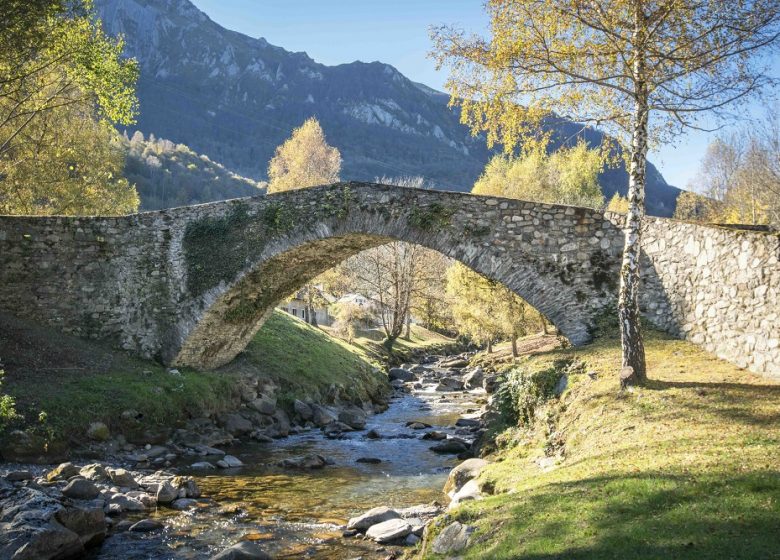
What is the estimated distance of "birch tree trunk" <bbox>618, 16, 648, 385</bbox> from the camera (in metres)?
9.91

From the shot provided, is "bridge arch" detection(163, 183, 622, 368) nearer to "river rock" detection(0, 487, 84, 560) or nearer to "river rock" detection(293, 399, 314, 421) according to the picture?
"river rock" detection(293, 399, 314, 421)

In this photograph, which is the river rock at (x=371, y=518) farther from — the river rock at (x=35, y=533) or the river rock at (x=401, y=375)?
the river rock at (x=401, y=375)

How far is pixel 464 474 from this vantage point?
432 inches

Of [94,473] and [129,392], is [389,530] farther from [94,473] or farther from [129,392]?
[129,392]

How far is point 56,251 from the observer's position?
62.3 feet

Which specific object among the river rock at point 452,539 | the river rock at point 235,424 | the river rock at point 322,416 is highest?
the river rock at point 452,539

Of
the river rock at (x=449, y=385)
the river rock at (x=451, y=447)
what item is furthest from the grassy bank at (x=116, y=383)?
the river rock at (x=451, y=447)

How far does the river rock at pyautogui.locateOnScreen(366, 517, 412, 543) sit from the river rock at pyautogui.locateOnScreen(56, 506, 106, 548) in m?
4.13

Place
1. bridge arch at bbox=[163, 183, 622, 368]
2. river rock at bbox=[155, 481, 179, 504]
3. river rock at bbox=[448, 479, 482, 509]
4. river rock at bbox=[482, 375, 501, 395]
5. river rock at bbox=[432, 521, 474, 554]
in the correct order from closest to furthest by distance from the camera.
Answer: river rock at bbox=[432, 521, 474, 554]
river rock at bbox=[448, 479, 482, 509]
river rock at bbox=[155, 481, 179, 504]
bridge arch at bbox=[163, 183, 622, 368]
river rock at bbox=[482, 375, 501, 395]

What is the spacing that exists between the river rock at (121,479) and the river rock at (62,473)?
66 centimetres

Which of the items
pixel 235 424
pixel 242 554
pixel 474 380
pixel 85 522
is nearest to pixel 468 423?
pixel 235 424

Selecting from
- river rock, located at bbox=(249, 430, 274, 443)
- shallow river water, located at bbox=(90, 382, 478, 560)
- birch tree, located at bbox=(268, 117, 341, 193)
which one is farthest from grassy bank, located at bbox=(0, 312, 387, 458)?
birch tree, located at bbox=(268, 117, 341, 193)

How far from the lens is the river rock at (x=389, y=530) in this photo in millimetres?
8992

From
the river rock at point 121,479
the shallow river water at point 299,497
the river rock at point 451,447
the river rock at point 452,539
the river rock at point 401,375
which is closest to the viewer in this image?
the river rock at point 452,539
